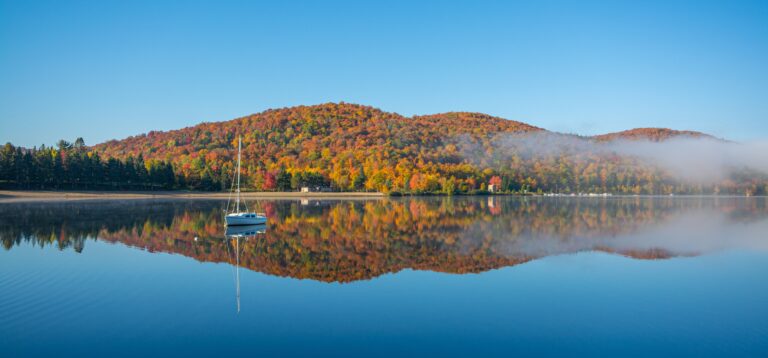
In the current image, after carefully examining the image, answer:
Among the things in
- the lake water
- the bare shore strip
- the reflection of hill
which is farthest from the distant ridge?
the lake water

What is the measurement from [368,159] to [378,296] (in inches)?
4433

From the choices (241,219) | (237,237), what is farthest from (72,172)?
(237,237)

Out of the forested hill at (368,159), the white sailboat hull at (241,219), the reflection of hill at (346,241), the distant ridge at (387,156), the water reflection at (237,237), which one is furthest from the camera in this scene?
the distant ridge at (387,156)

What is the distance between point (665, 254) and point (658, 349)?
13.6 metres

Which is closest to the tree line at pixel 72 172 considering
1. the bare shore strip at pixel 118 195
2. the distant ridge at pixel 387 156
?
the bare shore strip at pixel 118 195

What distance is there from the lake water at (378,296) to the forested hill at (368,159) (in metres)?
73.3

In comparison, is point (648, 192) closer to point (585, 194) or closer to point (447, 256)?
point (585, 194)

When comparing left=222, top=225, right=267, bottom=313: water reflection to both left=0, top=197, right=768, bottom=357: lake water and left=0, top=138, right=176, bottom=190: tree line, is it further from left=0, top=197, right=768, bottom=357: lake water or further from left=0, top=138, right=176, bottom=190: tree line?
left=0, top=138, right=176, bottom=190: tree line

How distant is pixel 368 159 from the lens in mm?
125562

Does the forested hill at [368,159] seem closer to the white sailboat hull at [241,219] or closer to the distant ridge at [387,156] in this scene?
the distant ridge at [387,156]

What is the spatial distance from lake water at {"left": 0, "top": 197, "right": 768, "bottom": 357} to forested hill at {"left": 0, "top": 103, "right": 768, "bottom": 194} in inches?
→ 2887

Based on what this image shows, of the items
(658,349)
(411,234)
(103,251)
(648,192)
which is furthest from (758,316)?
(648,192)

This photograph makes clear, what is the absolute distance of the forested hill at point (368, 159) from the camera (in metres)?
101

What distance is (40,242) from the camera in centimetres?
2297
